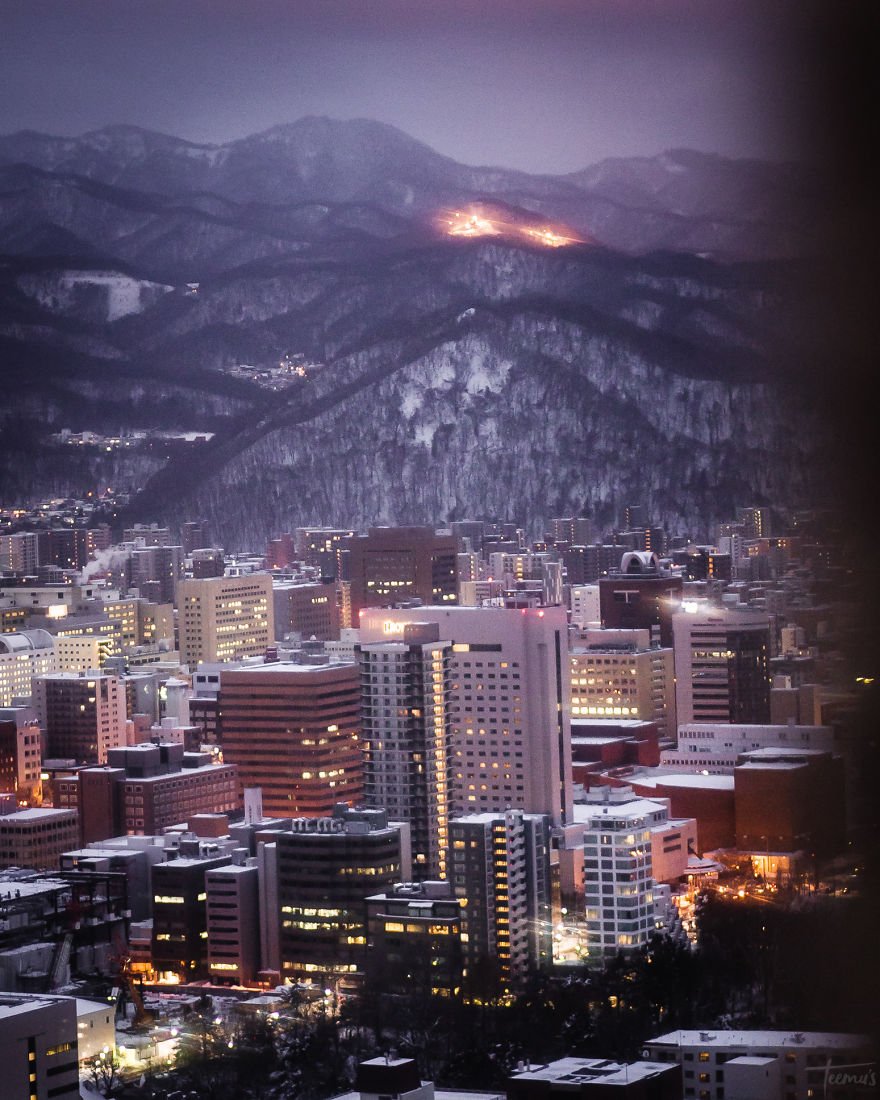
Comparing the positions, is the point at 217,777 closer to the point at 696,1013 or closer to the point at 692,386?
the point at 696,1013

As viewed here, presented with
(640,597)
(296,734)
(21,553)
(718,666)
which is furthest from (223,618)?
(296,734)

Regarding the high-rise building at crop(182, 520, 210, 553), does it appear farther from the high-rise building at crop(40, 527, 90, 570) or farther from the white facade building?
the white facade building

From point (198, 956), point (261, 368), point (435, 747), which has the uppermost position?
point (261, 368)

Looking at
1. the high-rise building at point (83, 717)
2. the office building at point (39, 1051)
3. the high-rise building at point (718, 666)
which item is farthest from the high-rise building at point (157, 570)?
the office building at point (39, 1051)

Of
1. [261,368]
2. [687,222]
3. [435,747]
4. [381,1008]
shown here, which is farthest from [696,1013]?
[261,368]

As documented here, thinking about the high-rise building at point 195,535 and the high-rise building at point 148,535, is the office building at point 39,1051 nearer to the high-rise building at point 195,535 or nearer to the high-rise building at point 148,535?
the high-rise building at point 148,535

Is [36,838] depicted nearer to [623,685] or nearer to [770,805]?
[770,805]

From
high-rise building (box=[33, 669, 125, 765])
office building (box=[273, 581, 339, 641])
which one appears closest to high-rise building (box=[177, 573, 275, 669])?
office building (box=[273, 581, 339, 641])
